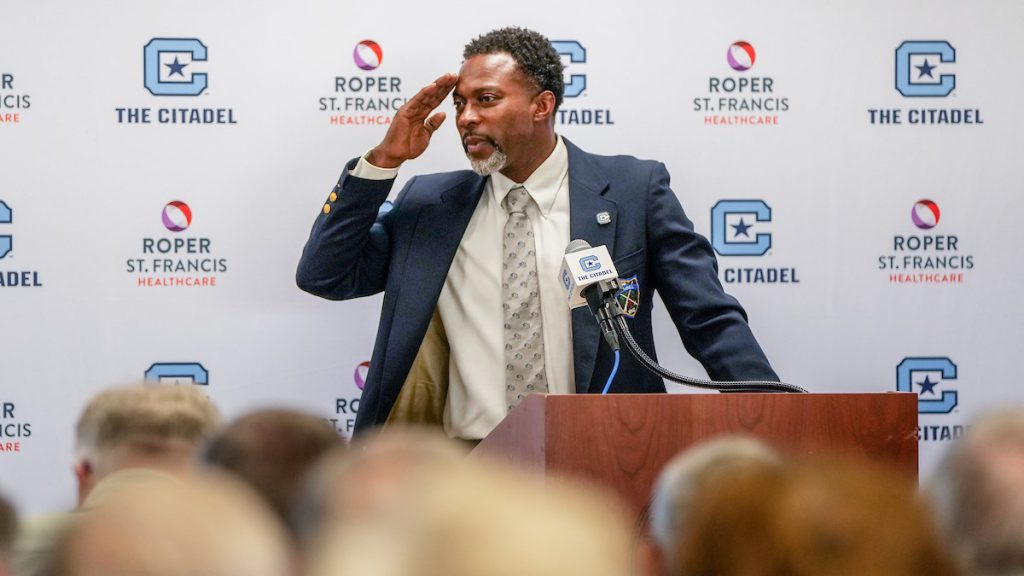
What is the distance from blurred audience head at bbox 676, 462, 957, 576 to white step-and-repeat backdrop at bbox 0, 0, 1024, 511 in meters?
3.11

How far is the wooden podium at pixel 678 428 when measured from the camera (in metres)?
2.33

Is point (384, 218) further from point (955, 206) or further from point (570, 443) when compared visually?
point (955, 206)

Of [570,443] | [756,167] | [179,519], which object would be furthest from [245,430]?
A: [756,167]

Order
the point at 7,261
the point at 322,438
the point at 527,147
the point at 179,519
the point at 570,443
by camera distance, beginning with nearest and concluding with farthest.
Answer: the point at 179,519 → the point at 322,438 → the point at 570,443 → the point at 527,147 → the point at 7,261


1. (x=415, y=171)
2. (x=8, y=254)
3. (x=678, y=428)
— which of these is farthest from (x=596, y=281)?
(x=8, y=254)

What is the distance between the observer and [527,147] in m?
3.72

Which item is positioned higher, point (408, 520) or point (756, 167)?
point (756, 167)

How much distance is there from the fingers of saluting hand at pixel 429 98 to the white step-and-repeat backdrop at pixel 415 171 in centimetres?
47

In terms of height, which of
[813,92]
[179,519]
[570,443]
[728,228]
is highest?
[813,92]

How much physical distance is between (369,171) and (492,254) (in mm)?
412

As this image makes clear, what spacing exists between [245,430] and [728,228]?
292 centimetres

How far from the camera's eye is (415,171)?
13.3ft

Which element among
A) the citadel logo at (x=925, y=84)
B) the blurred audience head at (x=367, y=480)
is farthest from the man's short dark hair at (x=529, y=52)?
the blurred audience head at (x=367, y=480)

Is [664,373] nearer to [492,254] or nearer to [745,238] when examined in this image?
[492,254]
